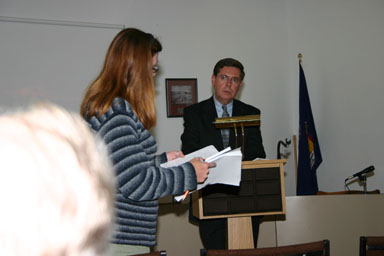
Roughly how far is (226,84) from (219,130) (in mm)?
422

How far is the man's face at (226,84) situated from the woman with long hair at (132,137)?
5.21 feet

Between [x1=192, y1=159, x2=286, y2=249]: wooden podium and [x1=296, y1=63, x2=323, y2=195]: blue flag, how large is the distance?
2567mm

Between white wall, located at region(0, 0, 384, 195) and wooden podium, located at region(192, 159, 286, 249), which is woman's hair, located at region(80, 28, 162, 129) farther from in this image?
white wall, located at region(0, 0, 384, 195)

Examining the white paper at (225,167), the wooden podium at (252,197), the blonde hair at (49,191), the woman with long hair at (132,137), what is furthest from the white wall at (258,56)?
the blonde hair at (49,191)

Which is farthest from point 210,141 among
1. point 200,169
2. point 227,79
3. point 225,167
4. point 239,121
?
point 200,169

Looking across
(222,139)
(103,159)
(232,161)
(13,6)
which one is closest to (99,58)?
(13,6)

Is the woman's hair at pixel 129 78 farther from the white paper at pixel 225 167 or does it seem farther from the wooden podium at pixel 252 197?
the wooden podium at pixel 252 197

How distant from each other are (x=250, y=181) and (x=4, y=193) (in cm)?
233

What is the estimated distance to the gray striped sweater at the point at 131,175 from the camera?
161 centimetres

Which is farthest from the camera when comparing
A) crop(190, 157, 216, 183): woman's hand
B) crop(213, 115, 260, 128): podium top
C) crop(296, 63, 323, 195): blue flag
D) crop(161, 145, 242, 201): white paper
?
crop(296, 63, 323, 195): blue flag

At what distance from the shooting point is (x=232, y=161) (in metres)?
2.06

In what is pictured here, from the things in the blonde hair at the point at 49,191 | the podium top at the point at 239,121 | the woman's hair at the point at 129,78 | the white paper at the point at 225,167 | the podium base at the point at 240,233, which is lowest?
the podium base at the point at 240,233

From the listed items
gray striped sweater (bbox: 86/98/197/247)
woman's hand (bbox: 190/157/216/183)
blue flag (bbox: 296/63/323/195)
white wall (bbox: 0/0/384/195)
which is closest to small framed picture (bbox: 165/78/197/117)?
white wall (bbox: 0/0/384/195)

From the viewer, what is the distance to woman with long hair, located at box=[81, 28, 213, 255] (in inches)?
63.7
